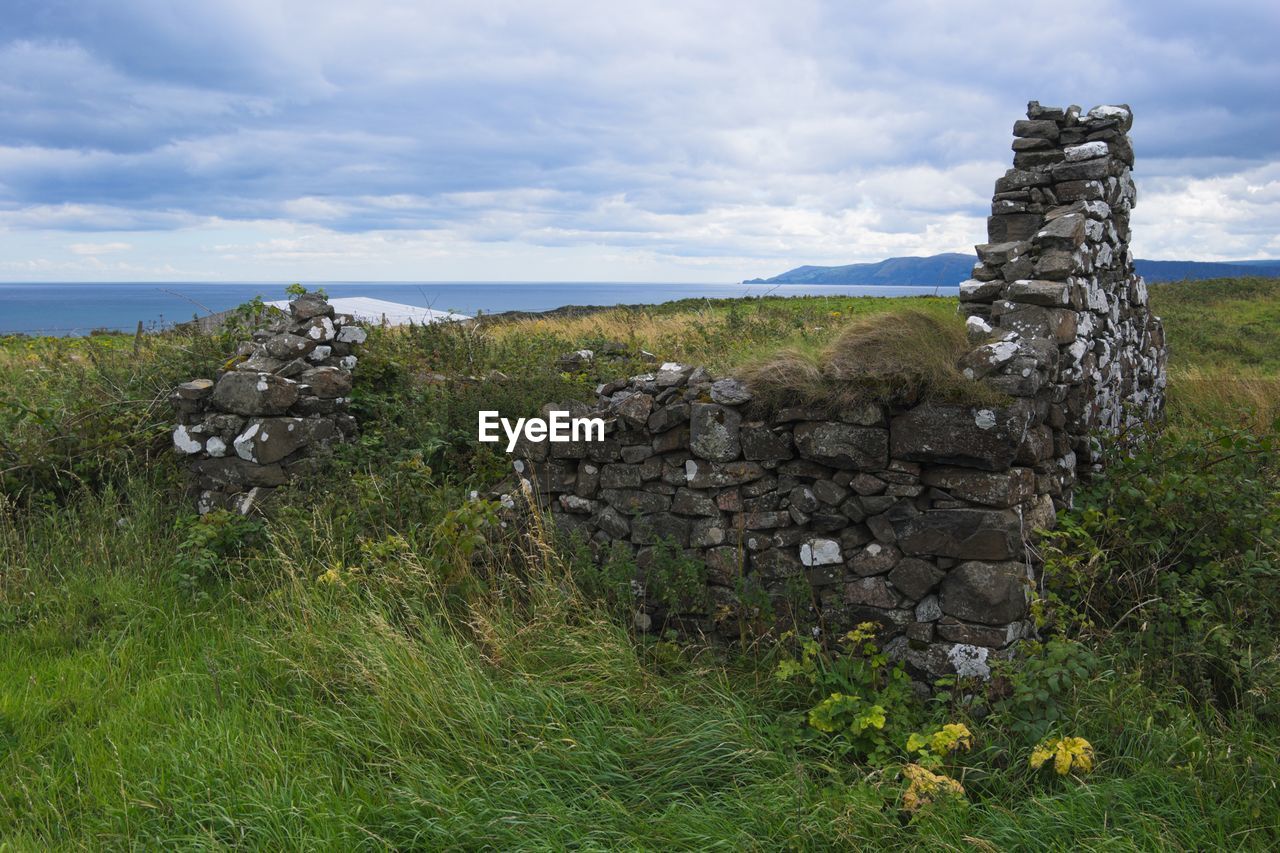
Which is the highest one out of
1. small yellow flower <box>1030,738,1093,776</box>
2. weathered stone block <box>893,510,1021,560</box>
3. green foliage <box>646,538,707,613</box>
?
weathered stone block <box>893,510,1021,560</box>

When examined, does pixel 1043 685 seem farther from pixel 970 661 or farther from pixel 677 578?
pixel 677 578

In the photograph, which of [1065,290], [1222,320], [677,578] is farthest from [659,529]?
[1222,320]

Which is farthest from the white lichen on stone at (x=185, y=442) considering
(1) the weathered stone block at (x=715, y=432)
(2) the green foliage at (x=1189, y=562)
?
(2) the green foliage at (x=1189, y=562)

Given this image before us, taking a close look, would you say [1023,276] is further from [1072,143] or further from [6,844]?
[6,844]

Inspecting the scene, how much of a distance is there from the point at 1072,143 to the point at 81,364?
11.1m

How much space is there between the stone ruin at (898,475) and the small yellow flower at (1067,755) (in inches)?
33.9

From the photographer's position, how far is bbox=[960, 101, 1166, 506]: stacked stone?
539 centimetres

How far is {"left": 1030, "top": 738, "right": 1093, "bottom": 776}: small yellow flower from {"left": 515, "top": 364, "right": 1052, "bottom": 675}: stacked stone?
0.87 meters

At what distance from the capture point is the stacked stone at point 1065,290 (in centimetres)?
539

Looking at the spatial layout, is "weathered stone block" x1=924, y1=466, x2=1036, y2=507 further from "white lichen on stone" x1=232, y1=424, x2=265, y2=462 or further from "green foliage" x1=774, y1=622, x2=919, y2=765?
"white lichen on stone" x1=232, y1=424, x2=265, y2=462

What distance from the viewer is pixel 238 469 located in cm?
727

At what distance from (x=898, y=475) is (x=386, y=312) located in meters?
9.22

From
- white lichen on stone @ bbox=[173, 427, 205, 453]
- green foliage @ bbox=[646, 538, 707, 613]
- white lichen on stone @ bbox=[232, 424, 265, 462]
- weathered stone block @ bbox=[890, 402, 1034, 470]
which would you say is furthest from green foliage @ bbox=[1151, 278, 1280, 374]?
white lichen on stone @ bbox=[173, 427, 205, 453]

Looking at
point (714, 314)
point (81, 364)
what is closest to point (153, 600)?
point (81, 364)
